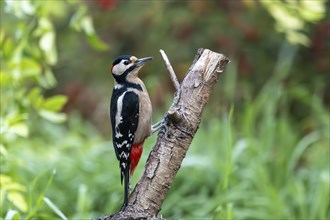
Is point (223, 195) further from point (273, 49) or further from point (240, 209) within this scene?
point (273, 49)

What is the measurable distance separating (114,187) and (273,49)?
110 inches

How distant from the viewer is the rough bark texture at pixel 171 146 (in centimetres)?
298

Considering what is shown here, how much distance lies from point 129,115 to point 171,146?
73cm

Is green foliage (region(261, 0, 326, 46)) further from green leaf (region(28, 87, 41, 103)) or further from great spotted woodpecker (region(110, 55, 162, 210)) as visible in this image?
green leaf (region(28, 87, 41, 103))

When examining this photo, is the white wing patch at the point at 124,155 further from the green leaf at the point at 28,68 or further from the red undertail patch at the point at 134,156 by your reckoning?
the green leaf at the point at 28,68

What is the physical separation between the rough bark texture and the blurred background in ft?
2.76

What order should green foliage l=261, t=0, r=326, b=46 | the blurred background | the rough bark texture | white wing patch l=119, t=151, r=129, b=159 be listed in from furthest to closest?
green foliage l=261, t=0, r=326, b=46
the blurred background
white wing patch l=119, t=151, r=129, b=159
the rough bark texture

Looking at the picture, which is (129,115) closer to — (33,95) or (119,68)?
(119,68)

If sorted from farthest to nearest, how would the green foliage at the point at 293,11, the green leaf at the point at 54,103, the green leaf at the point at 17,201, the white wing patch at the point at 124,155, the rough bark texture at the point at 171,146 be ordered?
the green foliage at the point at 293,11 → the green leaf at the point at 54,103 → the green leaf at the point at 17,201 → the white wing patch at the point at 124,155 → the rough bark texture at the point at 171,146

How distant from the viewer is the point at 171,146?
2.99 m

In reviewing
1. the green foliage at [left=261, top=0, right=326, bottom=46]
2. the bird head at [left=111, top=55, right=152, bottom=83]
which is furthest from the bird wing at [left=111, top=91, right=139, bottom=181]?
the green foliage at [left=261, top=0, right=326, bottom=46]

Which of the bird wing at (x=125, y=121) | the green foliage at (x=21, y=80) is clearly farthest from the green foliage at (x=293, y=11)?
the bird wing at (x=125, y=121)

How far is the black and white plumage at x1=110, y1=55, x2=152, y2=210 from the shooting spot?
11.6ft

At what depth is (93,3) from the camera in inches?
295
